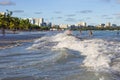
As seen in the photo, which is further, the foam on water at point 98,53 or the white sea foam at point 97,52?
the white sea foam at point 97,52

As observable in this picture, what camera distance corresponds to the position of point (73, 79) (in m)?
11.4

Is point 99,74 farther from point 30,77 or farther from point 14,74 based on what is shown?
point 14,74

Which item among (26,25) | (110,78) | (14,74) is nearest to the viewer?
(110,78)

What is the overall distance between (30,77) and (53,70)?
189cm

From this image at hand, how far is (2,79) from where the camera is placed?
12.0 metres

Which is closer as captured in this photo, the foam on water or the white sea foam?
the foam on water

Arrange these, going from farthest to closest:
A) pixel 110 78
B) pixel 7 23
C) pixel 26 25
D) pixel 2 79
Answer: pixel 26 25, pixel 7 23, pixel 2 79, pixel 110 78

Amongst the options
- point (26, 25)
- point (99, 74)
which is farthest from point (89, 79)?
point (26, 25)

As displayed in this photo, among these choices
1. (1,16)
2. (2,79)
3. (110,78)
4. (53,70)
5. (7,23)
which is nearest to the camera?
(110,78)

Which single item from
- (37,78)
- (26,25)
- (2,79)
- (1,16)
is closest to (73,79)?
(37,78)

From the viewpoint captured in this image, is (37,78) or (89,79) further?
(37,78)

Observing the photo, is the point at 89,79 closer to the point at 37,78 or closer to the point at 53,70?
the point at 37,78

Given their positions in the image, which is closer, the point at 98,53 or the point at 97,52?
the point at 98,53

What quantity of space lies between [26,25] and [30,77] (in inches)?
6427
